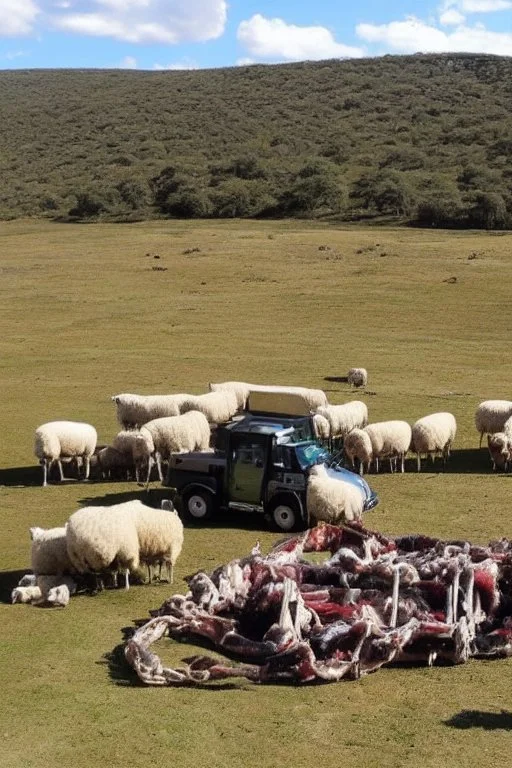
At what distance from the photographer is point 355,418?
21.3 metres

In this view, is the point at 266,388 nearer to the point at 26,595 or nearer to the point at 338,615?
the point at 26,595

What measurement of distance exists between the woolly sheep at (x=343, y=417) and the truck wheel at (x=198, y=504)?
5.47 m

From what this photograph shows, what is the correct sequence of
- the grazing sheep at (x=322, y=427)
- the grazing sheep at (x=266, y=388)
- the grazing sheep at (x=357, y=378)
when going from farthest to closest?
the grazing sheep at (x=357, y=378) < the grazing sheep at (x=266, y=388) < the grazing sheep at (x=322, y=427)

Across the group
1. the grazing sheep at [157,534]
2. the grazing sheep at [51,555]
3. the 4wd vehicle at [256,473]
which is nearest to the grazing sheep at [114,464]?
the 4wd vehicle at [256,473]

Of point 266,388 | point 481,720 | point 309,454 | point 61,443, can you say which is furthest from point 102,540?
point 266,388

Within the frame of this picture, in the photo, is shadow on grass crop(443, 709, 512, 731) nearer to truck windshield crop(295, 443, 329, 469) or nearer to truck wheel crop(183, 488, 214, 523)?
truck windshield crop(295, 443, 329, 469)

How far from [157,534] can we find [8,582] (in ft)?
6.94

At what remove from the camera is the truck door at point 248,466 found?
15344 mm

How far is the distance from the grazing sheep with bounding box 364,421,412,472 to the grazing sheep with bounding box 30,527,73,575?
7.90 meters

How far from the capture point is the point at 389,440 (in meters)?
19.1

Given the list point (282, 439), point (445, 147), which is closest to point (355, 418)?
point (282, 439)

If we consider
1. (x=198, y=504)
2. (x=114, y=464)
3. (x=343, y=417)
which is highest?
(x=343, y=417)

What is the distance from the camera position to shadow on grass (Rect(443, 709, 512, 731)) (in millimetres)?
9094

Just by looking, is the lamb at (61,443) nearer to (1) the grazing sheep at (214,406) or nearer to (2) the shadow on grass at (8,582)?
(1) the grazing sheep at (214,406)
